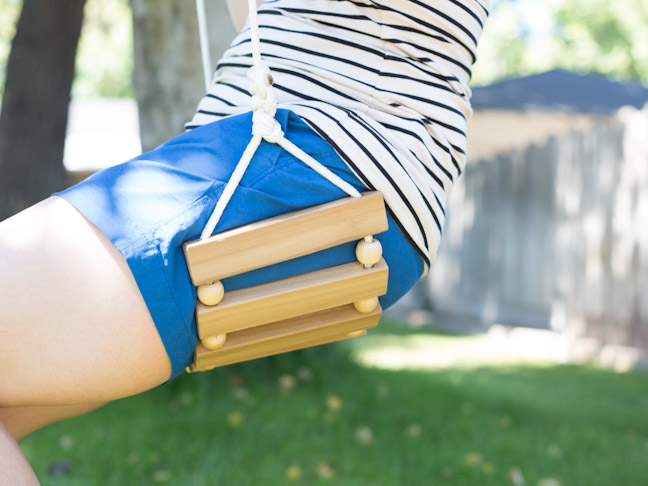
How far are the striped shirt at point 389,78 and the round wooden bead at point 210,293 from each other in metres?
0.32

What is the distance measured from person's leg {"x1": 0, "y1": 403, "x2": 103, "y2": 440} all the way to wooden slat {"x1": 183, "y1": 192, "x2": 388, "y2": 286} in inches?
13.3

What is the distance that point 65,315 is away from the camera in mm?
1031

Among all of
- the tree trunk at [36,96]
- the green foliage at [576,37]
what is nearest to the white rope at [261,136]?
the tree trunk at [36,96]

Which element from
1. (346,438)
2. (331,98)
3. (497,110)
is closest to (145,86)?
(346,438)

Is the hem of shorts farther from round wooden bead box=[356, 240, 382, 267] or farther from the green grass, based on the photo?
the green grass

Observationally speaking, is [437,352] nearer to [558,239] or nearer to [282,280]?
[558,239]

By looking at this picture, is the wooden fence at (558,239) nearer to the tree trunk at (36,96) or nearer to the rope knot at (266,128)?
the tree trunk at (36,96)

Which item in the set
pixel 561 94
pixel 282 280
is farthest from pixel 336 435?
pixel 561 94

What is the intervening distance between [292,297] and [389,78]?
0.44m

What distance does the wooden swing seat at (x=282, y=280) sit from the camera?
110 cm

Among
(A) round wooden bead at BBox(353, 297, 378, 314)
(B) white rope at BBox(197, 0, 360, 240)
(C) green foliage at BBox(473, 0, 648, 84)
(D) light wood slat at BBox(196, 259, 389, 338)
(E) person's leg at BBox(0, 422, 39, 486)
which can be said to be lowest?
(C) green foliage at BBox(473, 0, 648, 84)

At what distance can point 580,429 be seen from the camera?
388 cm

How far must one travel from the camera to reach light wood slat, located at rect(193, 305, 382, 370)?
3.96ft

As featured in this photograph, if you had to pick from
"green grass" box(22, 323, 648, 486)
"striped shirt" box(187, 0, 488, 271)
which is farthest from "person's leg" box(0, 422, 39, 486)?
"green grass" box(22, 323, 648, 486)
